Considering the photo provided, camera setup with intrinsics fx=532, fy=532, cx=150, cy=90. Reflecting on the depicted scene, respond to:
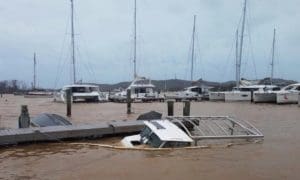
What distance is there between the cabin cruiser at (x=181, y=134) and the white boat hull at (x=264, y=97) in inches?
1554

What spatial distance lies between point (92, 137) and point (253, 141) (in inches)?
278

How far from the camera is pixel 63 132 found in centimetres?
2252

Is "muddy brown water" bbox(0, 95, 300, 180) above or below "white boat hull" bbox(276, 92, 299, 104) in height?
below

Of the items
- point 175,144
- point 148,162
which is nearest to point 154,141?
point 175,144

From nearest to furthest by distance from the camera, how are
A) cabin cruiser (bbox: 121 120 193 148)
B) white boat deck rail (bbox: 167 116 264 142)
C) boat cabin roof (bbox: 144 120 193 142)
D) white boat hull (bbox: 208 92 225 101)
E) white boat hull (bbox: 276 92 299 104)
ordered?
1. cabin cruiser (bbox: 121 120 193 148)
2. boat cabin roof (bbox: 144 120 193 142)
3. white boat deck rail (bbox: 167 116 264 142)
4. white boat hull (bbox: 276 92 299 104)
5. white boat hull (bbox: 208 92 225 101)

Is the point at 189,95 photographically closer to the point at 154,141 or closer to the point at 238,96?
the point at 238,96

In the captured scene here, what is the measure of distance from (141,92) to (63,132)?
162 feet

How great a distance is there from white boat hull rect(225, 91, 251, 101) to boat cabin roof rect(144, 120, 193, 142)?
162ft

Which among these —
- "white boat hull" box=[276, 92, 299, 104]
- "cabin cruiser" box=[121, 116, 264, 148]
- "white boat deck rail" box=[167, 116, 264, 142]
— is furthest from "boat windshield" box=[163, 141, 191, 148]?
"white boat hull" box=[276, 92, 299, 104]

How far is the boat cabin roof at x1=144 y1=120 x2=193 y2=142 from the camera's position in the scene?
63.0 feet

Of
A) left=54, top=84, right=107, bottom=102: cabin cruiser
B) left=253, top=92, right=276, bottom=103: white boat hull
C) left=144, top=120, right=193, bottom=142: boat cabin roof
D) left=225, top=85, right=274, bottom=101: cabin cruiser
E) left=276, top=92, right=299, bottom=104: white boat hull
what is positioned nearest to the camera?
left=144, top=120, right=193, bottom=142: boat cabin roof

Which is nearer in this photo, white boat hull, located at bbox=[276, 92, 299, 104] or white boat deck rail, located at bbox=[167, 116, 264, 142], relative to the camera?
white boat deck rail, located at bbox=[167, 116, 264, 142]

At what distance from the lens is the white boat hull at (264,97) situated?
6272 centimetres

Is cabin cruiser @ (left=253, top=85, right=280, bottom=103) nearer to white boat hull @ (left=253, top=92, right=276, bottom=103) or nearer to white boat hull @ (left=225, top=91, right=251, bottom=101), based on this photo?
white boat hull @ (left=253, top=92, right=276, bottom=103)
